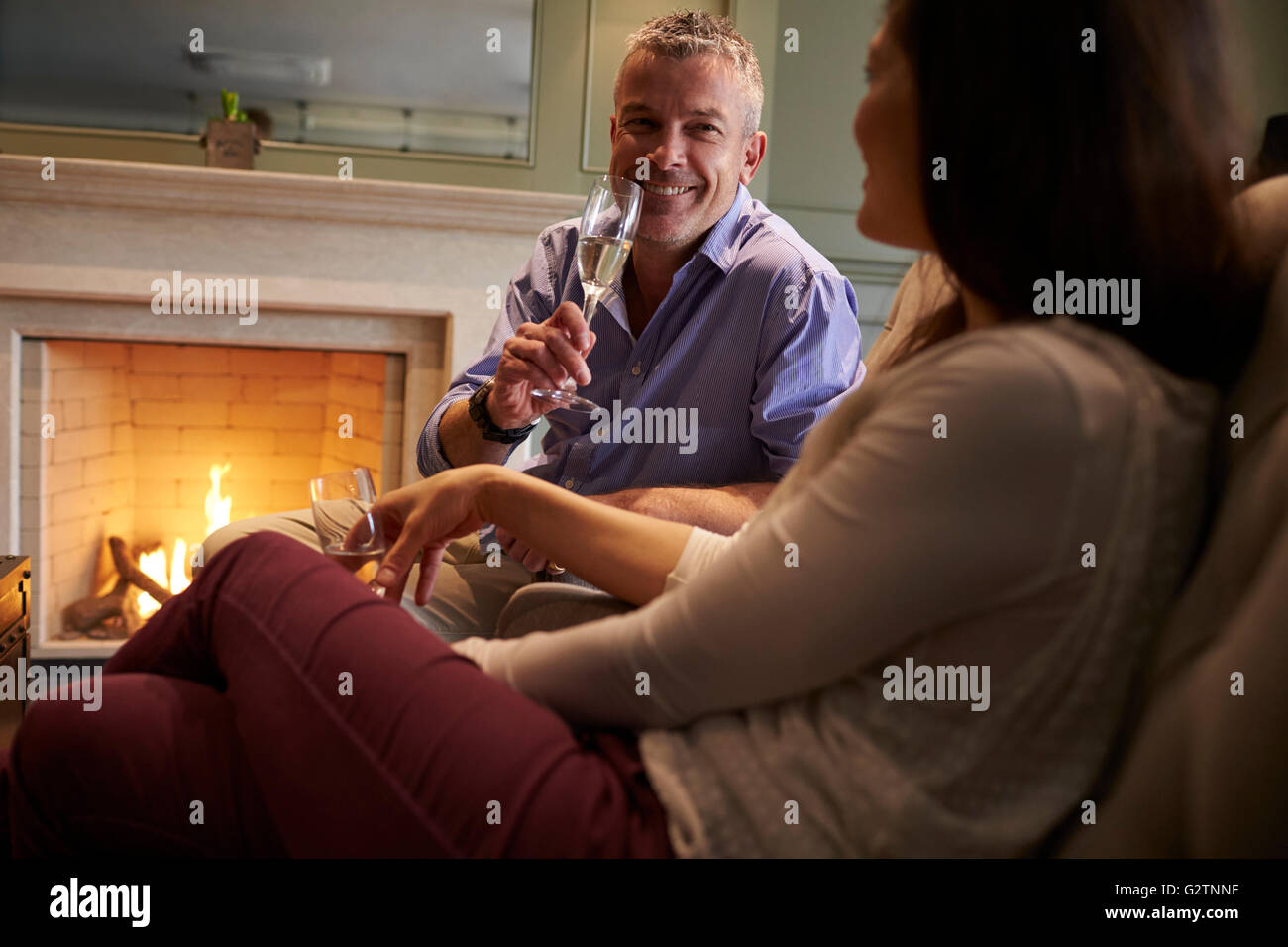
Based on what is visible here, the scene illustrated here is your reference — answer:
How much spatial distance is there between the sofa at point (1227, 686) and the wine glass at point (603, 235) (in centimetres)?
82

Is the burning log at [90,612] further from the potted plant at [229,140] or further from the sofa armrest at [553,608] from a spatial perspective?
the sofa armrest at [553,608]

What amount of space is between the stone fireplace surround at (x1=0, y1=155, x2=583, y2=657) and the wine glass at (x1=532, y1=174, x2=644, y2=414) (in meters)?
1.21

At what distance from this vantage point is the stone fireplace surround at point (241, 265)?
241 centimetres

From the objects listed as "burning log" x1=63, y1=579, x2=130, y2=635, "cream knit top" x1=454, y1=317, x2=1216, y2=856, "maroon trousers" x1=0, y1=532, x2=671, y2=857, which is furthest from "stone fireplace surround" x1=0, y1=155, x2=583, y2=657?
"cream knit top" x1=454, y1=317, x2=1216, y2=856

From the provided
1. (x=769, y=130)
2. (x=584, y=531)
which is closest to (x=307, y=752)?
(x=584, y=531)

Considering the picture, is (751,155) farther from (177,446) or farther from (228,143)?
(177,446)

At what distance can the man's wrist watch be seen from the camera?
1.59m

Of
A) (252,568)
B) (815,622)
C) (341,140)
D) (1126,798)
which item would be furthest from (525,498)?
(341,140)

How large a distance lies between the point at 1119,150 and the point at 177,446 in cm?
263

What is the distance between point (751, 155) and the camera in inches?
71.5

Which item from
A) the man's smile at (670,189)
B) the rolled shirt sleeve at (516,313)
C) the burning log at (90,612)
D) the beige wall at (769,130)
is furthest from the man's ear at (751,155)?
the burning log at (90,612)

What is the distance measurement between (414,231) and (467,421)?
3.67ft
